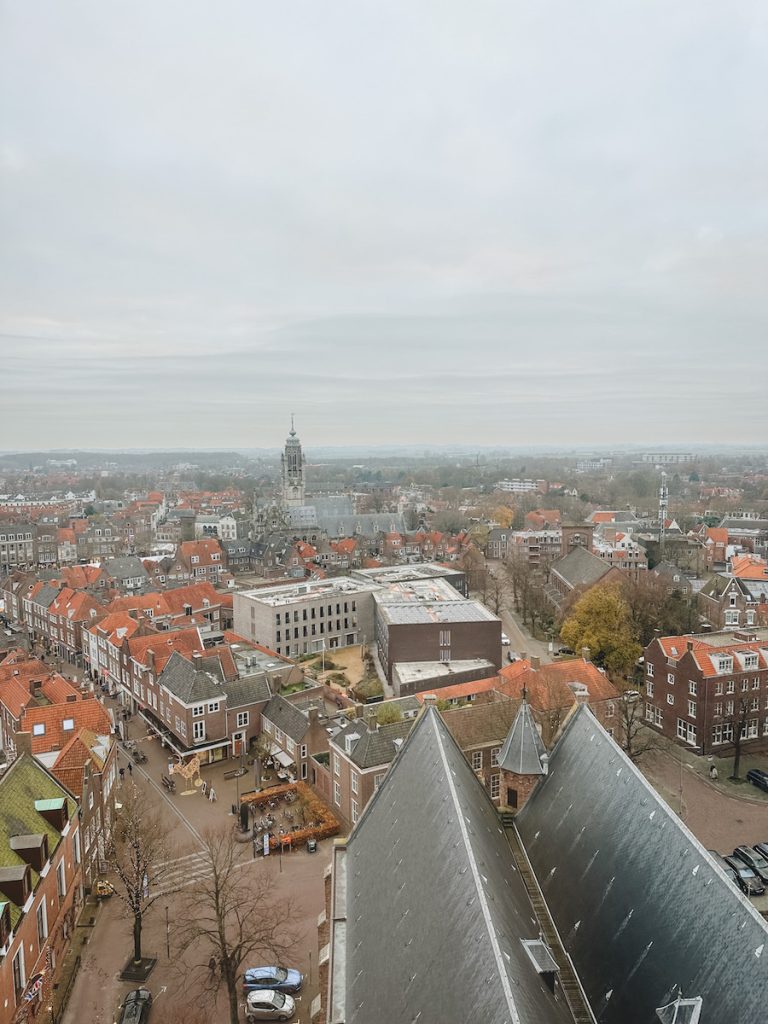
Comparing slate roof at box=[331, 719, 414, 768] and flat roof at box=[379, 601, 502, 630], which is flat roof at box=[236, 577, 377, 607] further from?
slate roof at box=[331, 719, 414, 768]

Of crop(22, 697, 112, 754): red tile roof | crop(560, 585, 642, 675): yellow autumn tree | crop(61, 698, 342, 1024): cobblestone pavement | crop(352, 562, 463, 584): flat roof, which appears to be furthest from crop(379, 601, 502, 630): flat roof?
crop(22, 697, 112, 754): red tile roof

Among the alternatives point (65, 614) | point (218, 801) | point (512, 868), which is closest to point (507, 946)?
point (512, 868)

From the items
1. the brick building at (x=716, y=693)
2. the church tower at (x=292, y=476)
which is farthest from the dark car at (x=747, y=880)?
the church tower at (x=292, y=476)

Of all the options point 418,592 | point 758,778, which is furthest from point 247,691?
point 758,778

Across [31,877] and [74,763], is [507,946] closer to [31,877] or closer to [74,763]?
[31,877]

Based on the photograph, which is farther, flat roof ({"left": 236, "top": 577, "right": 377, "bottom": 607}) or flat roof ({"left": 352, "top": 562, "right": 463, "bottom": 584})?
flat roof ({"left": 352, "top": 562, "right": 463, "bottom": 584})

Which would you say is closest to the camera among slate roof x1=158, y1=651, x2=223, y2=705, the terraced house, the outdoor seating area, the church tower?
the terraced house

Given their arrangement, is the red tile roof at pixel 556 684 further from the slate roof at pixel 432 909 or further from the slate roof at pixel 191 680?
the slate roof at pixel 432 909
